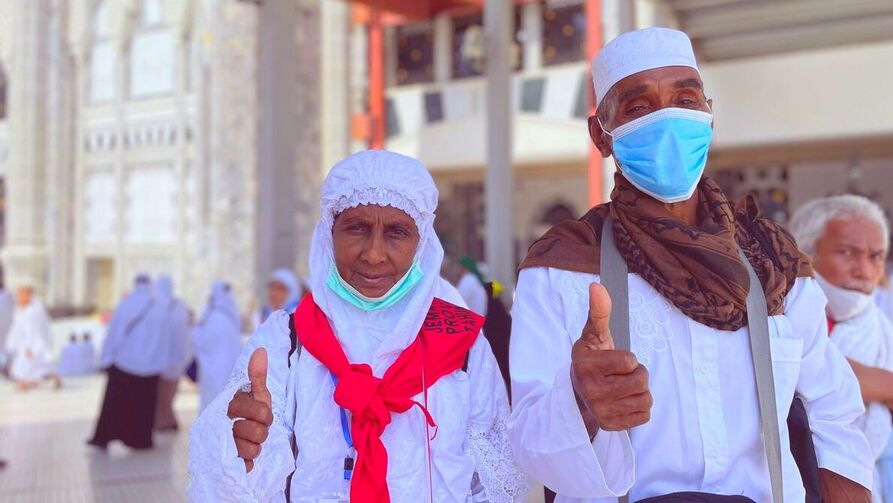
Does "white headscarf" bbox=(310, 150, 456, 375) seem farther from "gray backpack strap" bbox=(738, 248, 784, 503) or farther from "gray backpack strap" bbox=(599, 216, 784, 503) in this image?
"gray backpack strap" bbox=(738, 248, 784, 503)

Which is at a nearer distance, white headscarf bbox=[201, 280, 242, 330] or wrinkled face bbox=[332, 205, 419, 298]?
wrinkled face bbox=[332, 205, 419, 298]

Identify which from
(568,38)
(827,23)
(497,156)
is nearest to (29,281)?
(568,38)

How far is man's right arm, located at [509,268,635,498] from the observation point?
119 cm

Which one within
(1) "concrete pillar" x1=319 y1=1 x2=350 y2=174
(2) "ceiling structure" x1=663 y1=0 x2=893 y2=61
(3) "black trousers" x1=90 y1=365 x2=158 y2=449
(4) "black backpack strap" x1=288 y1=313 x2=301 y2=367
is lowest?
(3) "black trousers" x1=90 y1=365 x2=158 y2=449

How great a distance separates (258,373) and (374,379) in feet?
0.95

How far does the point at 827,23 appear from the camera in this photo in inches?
345

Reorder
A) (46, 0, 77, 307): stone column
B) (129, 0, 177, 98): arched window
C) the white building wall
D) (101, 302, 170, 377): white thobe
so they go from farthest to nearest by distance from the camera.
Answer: (46, 0, 77, 307): stone column < (129, 0, 177, 98): arched window < the white building wall < (101, 302, 170, 377): white thobe

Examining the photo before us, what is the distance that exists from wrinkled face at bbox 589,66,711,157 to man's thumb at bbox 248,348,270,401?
0.69 m

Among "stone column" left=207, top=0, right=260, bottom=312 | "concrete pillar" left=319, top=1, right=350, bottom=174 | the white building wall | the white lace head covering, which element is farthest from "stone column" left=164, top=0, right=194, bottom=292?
the white lace head covering

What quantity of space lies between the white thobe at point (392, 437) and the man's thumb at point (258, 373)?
19 cm

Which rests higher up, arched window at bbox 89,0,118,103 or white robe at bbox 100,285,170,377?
arched window at bbox 89,0,118,103

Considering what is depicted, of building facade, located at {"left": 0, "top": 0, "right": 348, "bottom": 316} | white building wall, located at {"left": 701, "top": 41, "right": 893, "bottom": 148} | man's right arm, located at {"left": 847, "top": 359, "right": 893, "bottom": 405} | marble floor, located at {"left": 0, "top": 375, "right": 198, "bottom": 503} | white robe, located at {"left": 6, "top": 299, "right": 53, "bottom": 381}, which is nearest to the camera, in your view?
man's right arm, located at {"left": 847, "top": 359, "right": 893, "bottom": 405}

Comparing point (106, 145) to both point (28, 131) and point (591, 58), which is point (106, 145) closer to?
point (28, 131)

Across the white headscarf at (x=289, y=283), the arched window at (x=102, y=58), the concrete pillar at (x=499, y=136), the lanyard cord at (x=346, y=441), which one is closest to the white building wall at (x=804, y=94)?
the concrete pillar at (x=499, y=136)
